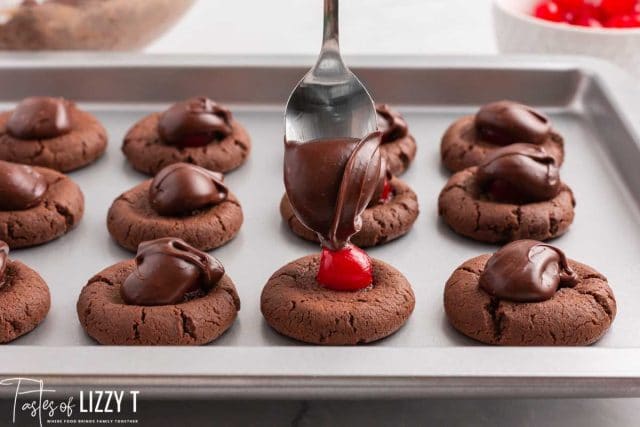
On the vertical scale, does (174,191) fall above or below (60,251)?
above

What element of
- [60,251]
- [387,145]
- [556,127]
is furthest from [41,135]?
[556,127]

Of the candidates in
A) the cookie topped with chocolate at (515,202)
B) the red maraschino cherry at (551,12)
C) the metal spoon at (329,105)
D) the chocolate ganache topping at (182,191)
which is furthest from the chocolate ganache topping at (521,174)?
the red maraschino cherry at (551,12)

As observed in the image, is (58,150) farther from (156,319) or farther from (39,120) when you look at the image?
(156,319)

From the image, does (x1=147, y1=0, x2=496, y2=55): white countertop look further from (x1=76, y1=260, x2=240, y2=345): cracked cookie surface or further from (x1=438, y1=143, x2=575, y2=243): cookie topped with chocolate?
(x1=76, y1=260, x2=240, y2=345): cracked cookie surface

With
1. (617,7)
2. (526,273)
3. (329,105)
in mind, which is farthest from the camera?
(617,7)

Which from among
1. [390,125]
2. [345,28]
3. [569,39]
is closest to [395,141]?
[390,125]

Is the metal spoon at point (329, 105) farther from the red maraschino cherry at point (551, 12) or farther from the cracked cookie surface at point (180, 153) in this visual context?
the red maraschino cherry at point (551, 12)

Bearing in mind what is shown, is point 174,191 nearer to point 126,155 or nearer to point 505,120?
point 126,155
